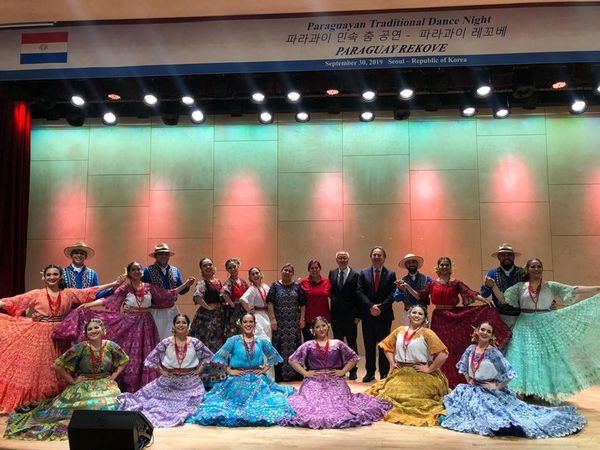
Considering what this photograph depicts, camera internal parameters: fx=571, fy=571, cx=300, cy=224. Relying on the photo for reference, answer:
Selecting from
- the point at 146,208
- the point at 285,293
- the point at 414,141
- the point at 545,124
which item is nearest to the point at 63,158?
the point at 146,208

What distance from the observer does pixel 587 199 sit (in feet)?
28.0

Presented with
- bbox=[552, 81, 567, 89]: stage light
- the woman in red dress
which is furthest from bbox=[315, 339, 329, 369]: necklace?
bbox=[552, 81, 567, 89]: stage light

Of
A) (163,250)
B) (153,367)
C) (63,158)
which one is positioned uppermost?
(63,158)

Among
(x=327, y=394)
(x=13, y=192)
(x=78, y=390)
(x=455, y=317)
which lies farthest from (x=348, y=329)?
(x=13, y=192)

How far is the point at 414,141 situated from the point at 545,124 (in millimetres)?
1988

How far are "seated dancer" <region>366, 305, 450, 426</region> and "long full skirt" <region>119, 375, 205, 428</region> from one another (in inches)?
65.3

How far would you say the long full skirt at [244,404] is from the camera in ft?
15.5

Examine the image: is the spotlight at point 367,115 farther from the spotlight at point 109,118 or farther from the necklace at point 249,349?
the necklace at point 249,349

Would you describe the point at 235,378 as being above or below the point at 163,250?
below

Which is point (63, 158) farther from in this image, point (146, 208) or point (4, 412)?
point (4, 412)

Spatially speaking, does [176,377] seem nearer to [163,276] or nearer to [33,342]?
[33,342]

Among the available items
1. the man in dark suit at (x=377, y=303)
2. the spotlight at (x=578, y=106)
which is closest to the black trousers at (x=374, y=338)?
the man in dark suit at (x=377, y=303)

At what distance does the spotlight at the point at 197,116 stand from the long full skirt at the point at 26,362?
399cm

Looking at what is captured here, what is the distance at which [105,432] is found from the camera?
3234mm
